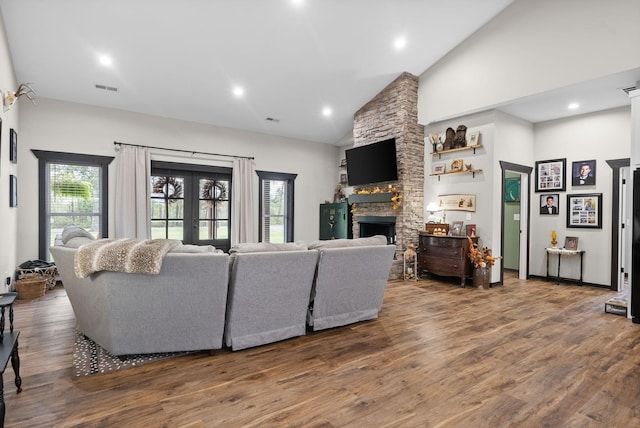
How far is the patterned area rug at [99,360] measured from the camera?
256 centimetres

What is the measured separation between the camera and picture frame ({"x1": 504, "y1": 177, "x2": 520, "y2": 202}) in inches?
268

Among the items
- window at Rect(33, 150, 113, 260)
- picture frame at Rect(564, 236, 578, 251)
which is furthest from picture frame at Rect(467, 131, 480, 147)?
window at Rect(33, 150, 113, 260)

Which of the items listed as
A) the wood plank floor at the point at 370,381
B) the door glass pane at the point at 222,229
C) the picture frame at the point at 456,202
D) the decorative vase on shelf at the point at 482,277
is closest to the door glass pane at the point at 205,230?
the door glass pane at the point at 222,229

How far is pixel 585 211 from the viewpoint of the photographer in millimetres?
5926

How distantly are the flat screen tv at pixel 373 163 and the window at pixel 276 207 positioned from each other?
1.62 meters

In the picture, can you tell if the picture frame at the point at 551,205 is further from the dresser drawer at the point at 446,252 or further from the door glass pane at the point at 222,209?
the door glass pane at the point at 222,209

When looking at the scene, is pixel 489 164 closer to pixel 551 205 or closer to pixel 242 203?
pixel 551 205

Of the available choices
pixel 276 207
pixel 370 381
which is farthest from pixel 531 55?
pixel 276 207

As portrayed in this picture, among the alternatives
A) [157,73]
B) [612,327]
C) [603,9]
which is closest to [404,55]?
[603,9]

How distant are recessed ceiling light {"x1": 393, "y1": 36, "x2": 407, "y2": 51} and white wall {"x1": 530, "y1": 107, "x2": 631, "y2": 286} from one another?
10.3 ft

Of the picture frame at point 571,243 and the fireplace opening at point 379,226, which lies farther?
the fireplace opening at point 379,226

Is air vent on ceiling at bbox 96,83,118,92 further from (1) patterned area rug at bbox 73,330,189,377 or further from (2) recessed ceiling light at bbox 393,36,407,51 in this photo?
(2) recessed ceiling light at bbox 393,36,407,51

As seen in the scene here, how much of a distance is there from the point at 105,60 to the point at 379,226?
17.6 feet

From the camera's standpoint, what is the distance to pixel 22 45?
4395mm
